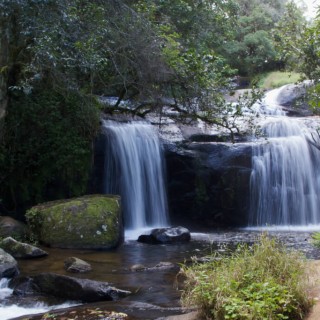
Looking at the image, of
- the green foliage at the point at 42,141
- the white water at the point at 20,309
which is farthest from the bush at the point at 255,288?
the green foliage at the point at 42,141

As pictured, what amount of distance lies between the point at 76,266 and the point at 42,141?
4963 mm

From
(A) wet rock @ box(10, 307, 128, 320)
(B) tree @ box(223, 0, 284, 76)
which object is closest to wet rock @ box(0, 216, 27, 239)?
(A) wet rock @ box(10, 307, 128, 320)

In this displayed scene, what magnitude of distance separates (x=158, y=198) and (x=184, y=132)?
96.2 inches

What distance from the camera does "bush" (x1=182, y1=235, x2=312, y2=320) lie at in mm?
4910

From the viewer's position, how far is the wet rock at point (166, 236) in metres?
11.9

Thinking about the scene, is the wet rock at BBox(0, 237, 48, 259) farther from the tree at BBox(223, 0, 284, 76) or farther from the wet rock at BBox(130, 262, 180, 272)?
the tree at BBox(223, 0, 284, 76)

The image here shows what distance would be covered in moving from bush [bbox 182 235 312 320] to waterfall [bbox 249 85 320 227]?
10.3 meters

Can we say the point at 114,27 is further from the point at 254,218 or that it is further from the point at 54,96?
the point at 254,218

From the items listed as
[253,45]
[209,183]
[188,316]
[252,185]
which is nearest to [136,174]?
[209,183]

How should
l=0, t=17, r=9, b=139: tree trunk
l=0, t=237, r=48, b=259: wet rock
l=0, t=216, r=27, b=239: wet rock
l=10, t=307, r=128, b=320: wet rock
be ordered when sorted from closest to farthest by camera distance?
l=10, t=307, r=128, b=320: wet rock → l=0, t=237, r=48, b=259: wet rock → l=0, t=17, r=9, b=139: tree trunk → l=0, t=216, r=27, b=239: wet rock

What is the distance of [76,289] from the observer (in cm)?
697

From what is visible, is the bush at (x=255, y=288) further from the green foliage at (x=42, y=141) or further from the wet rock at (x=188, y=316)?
the green foliage at (x=42, y=141)

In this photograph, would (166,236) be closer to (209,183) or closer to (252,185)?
(209,183)

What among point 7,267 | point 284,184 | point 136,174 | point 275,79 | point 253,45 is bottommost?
point 7,267
